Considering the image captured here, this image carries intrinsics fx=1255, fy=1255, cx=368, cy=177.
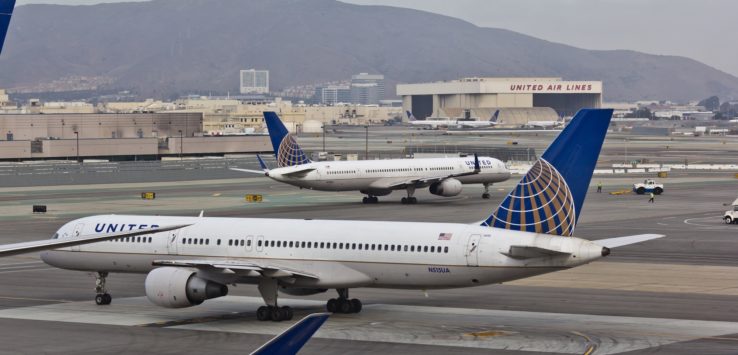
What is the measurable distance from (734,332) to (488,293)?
12014 millimetres

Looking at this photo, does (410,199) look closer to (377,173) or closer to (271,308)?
(377,173)

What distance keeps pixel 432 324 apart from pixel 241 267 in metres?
6.45

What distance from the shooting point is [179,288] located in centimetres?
3959

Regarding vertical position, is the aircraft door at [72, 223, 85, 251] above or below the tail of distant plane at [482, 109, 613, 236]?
below

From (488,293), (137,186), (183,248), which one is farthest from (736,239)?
(137,186)

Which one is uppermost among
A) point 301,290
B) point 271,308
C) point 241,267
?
point 241,267

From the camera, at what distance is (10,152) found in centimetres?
15338

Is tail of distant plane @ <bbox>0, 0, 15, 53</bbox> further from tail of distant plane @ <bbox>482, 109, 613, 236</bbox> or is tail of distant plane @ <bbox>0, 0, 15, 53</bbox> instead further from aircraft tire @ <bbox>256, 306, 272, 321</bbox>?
aircraft tire @ <bbox>256, 306, 272, 321</bbox>

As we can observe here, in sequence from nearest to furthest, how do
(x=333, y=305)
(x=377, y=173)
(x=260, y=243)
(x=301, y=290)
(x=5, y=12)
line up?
1. (x=5, y=12)
2. (x=301, y=290)
3. (x=260, y=243)
4. (x=333, y=305)
5. (x=377, y=173)

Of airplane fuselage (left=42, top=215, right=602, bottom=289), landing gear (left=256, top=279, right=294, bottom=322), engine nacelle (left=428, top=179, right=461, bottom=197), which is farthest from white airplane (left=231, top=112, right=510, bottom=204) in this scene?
landing gear (left=256, top=279, right=294, bottom=322)

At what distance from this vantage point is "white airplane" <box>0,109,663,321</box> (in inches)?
1524

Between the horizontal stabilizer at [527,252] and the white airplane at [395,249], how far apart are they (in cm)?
3

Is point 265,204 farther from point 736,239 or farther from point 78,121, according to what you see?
point 78,121

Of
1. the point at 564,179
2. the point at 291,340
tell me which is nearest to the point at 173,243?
the point at 564,179
